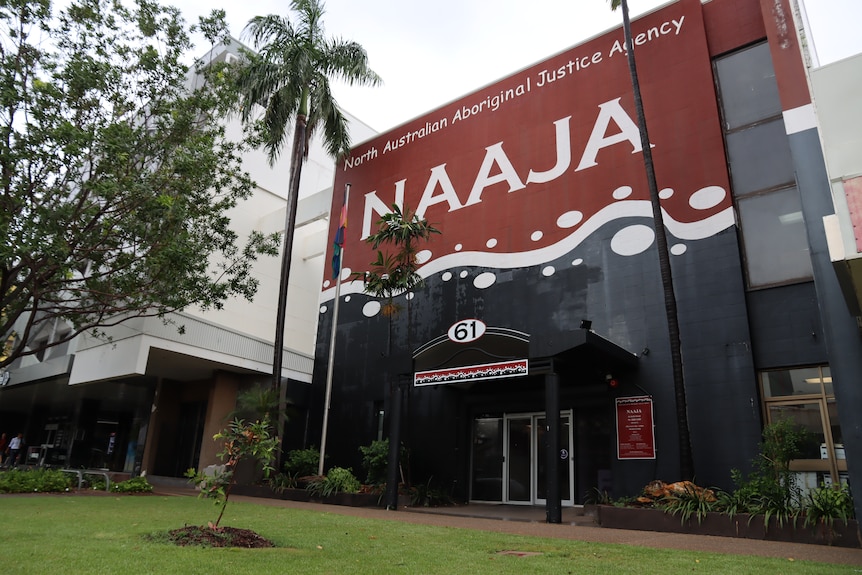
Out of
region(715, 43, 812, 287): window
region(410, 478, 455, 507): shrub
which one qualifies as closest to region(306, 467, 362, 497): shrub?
region(410, 478, 455, 507): shrub

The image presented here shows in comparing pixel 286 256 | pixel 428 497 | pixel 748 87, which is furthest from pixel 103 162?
pixel 748 87

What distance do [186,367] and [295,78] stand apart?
33.8 ft

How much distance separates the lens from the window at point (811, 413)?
10.6 metres

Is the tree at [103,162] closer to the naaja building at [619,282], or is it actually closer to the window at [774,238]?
the naaja building at [619,282]

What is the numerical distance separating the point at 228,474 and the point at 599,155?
38.5 feet

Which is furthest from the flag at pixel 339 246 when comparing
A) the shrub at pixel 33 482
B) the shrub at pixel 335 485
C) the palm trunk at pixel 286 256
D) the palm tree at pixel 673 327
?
the palm tree at pixel 673 327

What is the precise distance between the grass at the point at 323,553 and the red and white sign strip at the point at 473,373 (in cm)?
377

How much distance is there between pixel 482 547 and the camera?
286 inches

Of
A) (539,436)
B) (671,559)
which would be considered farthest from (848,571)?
(539,436)

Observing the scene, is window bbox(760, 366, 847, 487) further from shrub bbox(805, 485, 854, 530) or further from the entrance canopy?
the entrance canopy

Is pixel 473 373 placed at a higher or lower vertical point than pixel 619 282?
lower

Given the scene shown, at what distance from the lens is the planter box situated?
8391 millimetres

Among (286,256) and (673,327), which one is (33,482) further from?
(673,327)

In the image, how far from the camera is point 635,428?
12.7m
